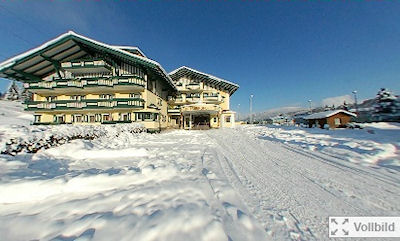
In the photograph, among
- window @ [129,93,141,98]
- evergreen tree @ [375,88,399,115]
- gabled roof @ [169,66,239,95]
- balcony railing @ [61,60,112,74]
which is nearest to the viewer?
balcony railing @ [61,60,112,74]

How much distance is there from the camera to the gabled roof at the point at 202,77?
28.8 meters

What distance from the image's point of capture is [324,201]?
3.13 metres

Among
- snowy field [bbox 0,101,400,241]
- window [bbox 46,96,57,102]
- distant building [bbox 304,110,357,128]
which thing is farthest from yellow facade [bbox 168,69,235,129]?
snowy field [bbox 0,101,400,241]

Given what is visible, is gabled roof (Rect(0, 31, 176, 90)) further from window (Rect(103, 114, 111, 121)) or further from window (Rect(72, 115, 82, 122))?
window (Rect(103, 114, 111, 121))

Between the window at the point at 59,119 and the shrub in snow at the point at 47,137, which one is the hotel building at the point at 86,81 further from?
the shrub in snow at the point at 47,137

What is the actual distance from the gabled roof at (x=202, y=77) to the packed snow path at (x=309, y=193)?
83.4 ft

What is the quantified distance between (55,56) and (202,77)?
71.7ft

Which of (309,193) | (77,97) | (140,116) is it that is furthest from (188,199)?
(77,97)

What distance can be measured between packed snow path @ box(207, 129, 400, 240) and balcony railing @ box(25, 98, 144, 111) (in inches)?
670

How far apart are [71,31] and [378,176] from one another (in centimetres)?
2591

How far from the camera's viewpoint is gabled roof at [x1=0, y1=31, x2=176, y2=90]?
16.8 metres

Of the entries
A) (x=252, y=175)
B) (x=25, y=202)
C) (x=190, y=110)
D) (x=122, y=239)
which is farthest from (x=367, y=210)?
(x=190, y=110)

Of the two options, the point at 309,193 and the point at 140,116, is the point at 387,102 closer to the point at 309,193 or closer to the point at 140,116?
the point at 309,193

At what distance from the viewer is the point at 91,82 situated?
19.8m
